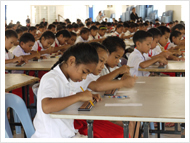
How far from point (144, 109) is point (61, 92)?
0.45 metres

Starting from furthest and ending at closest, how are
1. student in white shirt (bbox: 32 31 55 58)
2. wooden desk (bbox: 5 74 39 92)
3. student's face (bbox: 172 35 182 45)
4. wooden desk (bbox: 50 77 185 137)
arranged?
student's face (bbox: 172 35 182 45), student in white shirt (bbox: 32 31 55 58), wooden desk (bbox: 5 74 39 92), wooden desk (bbox: 50 77 185 137)

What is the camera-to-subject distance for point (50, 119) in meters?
1.38

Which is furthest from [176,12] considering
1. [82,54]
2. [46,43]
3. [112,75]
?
[82,54]

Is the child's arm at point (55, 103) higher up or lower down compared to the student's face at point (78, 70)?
lower down

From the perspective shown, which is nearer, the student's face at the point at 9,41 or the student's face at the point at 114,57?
the student's face at the point at 114,57

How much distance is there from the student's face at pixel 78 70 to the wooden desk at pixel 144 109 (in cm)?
15

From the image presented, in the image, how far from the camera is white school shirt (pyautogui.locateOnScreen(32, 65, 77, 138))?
1.37 m

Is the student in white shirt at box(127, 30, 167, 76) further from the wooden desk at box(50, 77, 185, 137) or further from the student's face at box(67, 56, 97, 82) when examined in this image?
the student's face at box(67, 56, 97, 82)

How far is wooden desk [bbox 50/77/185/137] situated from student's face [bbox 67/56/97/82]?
0.15 m

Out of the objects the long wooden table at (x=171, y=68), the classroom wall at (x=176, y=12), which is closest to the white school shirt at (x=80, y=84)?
the long wooden table at (x=171, y=68)

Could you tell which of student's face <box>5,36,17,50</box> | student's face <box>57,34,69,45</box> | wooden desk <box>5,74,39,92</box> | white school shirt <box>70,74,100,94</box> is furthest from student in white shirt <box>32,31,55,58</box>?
white school shirt <box>70,74,100,94</box>

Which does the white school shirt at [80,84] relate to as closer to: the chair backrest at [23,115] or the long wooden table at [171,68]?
the chair backrest at [23,115]

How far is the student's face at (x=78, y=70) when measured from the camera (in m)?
1.45
